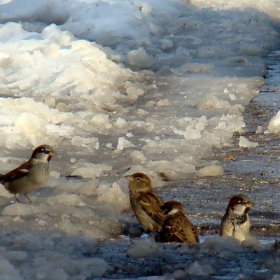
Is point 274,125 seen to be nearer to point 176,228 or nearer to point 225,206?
point 225,206

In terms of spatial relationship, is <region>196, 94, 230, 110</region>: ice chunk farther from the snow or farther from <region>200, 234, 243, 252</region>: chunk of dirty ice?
<region>200, 234, 243, 252</region>: chunk of dirty ice

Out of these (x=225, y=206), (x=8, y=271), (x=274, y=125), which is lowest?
(x=274, y=125)

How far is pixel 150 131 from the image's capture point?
31.3 feet

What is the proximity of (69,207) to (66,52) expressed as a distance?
19.9 feet

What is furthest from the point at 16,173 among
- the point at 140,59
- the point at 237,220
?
the point at 140,59

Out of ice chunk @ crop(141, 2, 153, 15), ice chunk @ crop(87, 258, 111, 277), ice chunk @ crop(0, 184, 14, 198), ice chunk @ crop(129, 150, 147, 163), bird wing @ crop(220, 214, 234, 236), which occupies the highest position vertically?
ice chunk @ crop(87, 258, 111, 277)

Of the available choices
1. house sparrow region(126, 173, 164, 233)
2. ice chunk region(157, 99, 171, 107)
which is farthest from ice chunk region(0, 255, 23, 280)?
ice chunk region(157, 99, 171, 107)

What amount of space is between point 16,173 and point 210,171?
2.07 m

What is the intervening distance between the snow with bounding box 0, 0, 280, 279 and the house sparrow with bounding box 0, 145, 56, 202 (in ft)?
0.48

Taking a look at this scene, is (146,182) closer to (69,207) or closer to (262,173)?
(69,207)

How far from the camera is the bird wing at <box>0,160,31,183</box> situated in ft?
23.8

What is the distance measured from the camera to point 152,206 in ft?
23.1

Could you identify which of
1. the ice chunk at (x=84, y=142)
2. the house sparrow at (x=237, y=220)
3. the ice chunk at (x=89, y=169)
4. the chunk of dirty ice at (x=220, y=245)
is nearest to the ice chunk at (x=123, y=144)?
the ice chunk at (x=84, y=142)

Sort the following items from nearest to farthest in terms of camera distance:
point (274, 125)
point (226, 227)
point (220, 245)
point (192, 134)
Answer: point (220, 245)
point (226, 227)
point (192, 134)
point (274, 125)
